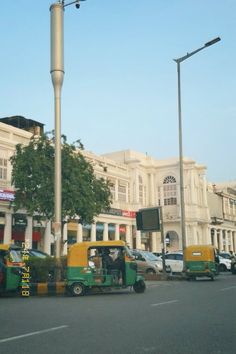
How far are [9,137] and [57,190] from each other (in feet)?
59.1

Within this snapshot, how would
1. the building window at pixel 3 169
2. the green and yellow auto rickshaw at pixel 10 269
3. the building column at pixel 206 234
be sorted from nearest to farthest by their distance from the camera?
the green and yellow auto rickshaw at pixel 10 269 < the building window at pixel 3 169 < the building column at pixel 206 234

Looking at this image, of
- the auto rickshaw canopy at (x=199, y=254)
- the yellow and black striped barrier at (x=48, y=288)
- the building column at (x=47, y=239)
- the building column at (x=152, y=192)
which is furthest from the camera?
the building column at (x=152, y=192)

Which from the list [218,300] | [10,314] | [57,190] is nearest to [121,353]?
[10,314]

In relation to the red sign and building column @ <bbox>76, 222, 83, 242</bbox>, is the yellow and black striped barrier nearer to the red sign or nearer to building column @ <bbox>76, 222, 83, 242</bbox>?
the red sign

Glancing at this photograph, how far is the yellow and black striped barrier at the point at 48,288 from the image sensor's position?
16594 millimetres

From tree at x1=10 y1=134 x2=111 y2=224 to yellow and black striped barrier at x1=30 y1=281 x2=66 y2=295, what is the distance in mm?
10618

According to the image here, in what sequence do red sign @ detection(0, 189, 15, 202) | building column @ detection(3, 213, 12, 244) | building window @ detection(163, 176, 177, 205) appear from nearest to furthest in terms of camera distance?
1. red sign @ detection(0, 189, 15, 202)
2. building column @ detection(3, 213, 12, 244)
3. building window @ detection(163, 176, 177, 205)

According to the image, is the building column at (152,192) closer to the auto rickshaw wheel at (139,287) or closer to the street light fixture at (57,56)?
the street light fixture at (57,56)

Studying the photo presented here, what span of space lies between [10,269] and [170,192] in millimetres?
45434

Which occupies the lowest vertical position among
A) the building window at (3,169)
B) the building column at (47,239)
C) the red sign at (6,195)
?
the building column at (47,239)

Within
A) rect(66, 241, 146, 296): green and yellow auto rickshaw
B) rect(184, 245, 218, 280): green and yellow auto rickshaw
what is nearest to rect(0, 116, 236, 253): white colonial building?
rect(184, 245, 218, 280): green and yellow auto rickshaw

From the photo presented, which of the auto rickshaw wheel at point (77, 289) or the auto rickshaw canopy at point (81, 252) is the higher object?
the auto rickshaw canopy at point (81, 252)

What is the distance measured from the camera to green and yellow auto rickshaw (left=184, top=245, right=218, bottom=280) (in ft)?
80.9

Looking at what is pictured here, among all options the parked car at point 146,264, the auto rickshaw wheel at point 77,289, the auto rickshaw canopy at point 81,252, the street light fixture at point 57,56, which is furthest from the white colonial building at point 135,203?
the auto rickshaw wheel at point 77,289
